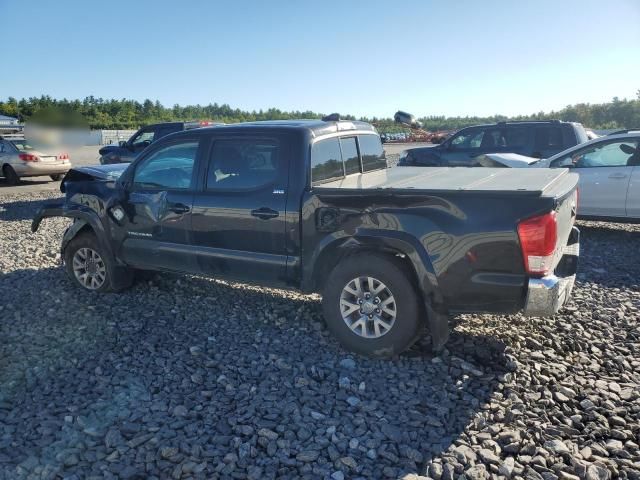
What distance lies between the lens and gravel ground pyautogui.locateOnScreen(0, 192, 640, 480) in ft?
9.91

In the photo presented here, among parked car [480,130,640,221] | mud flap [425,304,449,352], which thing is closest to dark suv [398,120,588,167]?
parked car [480,130,640,221]

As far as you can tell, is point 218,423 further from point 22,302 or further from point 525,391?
point 22,302

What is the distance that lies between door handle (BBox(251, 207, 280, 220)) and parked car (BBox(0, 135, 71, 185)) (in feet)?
45.2

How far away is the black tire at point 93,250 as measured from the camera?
19.0 ft

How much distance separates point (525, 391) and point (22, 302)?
199 inches

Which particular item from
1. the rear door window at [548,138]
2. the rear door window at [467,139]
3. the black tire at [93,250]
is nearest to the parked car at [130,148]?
the rear door window at [467,139]

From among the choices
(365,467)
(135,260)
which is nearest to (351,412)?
(365,467)

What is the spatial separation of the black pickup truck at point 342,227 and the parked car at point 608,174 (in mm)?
4225

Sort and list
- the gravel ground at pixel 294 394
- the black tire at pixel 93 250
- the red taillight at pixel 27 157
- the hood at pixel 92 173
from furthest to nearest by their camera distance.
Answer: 1. the red taillight at pixel 27 157
2. the hood at pixel 92 173
3. the black tire at pixel 93 250
4. the gravel ground at pixel 294 394

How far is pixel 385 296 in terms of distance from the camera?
4.17 m

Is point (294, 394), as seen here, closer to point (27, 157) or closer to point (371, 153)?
point (371, 153)

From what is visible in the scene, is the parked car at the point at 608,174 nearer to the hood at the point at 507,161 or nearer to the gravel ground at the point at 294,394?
the hood at the point at 507,161

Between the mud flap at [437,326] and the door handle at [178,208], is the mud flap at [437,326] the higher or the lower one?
the lower one

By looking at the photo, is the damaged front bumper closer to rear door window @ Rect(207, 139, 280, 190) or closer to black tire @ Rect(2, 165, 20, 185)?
rear door window @ Rect(207, 139, 280, 190)
